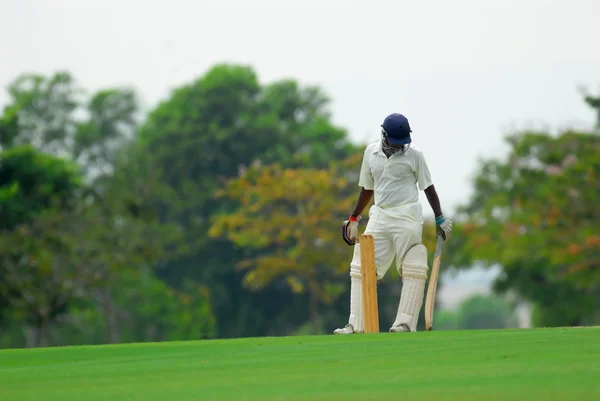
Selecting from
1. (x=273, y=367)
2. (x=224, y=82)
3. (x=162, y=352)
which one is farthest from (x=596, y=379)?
(x=224, y=82)

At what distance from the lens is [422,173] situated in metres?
12.4

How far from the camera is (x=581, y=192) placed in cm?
4484

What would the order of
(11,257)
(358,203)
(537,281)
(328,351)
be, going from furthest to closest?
(537,281) → (11,257) → (358,203) → (328,351)

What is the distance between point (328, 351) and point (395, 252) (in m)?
2.92

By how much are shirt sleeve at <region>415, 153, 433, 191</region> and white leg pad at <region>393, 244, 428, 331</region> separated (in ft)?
1.97

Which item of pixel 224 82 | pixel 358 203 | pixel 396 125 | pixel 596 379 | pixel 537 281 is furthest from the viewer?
pixel 224 82

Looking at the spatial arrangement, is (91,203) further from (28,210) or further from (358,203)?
(358,203)

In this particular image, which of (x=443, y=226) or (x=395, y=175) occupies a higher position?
(x=395, y=175)

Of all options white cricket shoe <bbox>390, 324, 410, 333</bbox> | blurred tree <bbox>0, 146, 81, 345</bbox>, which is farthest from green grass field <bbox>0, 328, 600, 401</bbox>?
blurred tree <bbox>0, 146, 81, 345</bbox>

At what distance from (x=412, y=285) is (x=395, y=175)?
3.53 ft

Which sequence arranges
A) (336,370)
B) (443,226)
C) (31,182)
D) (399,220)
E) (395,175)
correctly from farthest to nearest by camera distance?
(31,182)
(443,226)
(399,220)
(395,175)
(336,370)

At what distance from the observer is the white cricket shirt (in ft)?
40.5

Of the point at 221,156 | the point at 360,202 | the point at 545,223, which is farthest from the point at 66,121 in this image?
the point at 360,202

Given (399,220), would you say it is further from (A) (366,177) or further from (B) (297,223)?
(B) (297,223)
